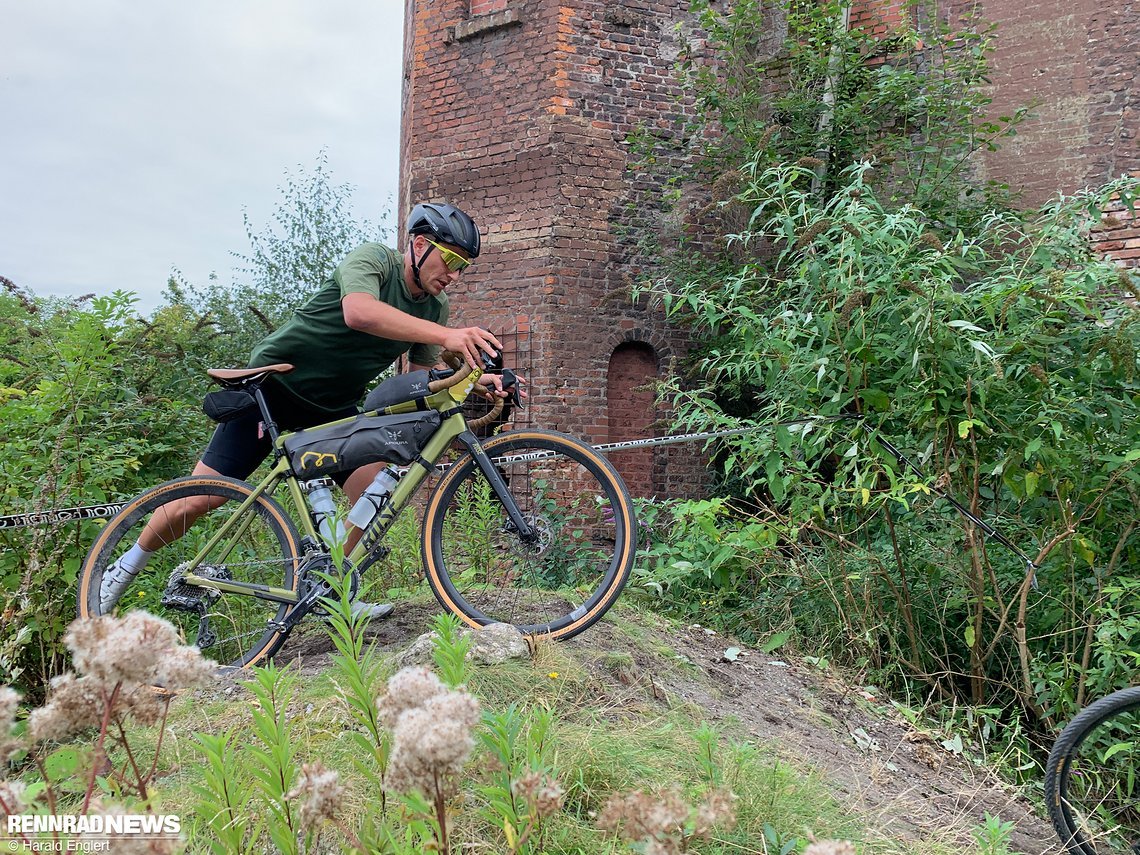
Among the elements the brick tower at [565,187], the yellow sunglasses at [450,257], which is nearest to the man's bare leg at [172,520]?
the yellow sunglasses at [450,257]

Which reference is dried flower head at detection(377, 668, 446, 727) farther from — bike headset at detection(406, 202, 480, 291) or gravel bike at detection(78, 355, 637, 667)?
bike headset at detection(406, 202, 480, 291)

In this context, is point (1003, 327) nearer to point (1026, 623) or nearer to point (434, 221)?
point (1026, 623)

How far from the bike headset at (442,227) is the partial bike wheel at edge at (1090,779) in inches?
116

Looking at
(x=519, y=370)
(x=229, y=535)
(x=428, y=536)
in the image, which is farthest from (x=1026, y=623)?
(x=519, y=370)

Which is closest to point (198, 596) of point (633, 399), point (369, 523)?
point (369, 523)

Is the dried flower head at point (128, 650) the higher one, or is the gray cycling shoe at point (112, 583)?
the dried flower head at point (128, 650)

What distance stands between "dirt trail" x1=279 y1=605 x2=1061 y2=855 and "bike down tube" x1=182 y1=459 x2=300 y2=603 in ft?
1.14

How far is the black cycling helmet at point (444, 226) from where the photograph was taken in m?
3.67

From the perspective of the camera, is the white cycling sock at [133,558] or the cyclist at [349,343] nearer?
the cyclist at [349,343]

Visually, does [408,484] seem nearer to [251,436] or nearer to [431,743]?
[251,436]

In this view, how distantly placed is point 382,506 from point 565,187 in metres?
7.54

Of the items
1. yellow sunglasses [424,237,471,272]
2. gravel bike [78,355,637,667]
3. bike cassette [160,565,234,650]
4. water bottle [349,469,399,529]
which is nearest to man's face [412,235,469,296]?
yellow sunglasses [424,237,471,272]

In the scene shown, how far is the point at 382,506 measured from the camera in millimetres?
3625

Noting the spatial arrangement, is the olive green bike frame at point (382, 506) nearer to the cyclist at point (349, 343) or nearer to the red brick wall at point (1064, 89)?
the cyclist at point (349, 343)
